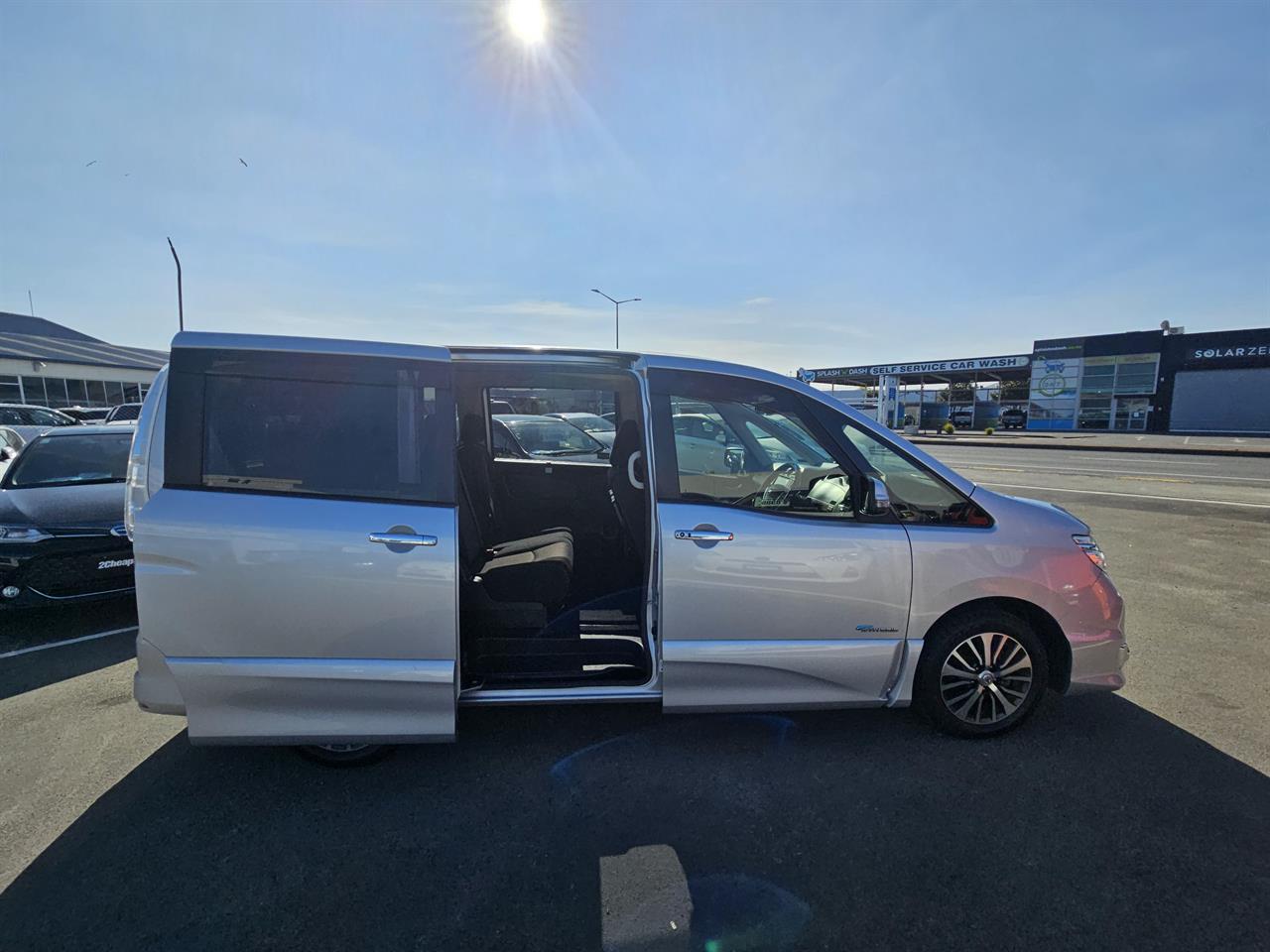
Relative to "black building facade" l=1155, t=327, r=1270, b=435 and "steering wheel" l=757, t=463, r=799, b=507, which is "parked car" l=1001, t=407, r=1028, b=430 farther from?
"steering wheel" l=757, t=463, r=799, b=507

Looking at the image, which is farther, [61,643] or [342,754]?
[61,643]

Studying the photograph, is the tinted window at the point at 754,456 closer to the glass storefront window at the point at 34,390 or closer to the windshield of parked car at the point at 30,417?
the windshield of parked car at the point at 30,417

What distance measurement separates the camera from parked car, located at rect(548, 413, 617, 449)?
5.50m

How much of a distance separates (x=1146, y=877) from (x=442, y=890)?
2573 millimetres

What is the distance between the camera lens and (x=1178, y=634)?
4.52 meters

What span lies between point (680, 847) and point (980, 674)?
1772 mm

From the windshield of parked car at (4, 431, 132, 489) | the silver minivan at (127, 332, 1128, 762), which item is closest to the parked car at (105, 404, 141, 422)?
the windshield of parked car at (4, 431, 132, 489)

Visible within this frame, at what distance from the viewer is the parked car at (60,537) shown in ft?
14.9

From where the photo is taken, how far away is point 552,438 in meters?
6.32

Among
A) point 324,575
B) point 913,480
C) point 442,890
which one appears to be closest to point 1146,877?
point 913,480

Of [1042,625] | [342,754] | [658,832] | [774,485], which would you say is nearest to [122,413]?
[342,754]

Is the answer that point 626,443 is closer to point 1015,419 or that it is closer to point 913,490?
point 913,490

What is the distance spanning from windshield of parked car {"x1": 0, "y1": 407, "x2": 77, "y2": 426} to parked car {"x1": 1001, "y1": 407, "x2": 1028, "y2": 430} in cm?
5227

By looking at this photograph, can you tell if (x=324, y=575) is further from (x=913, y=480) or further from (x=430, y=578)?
(x=913, y=480)
